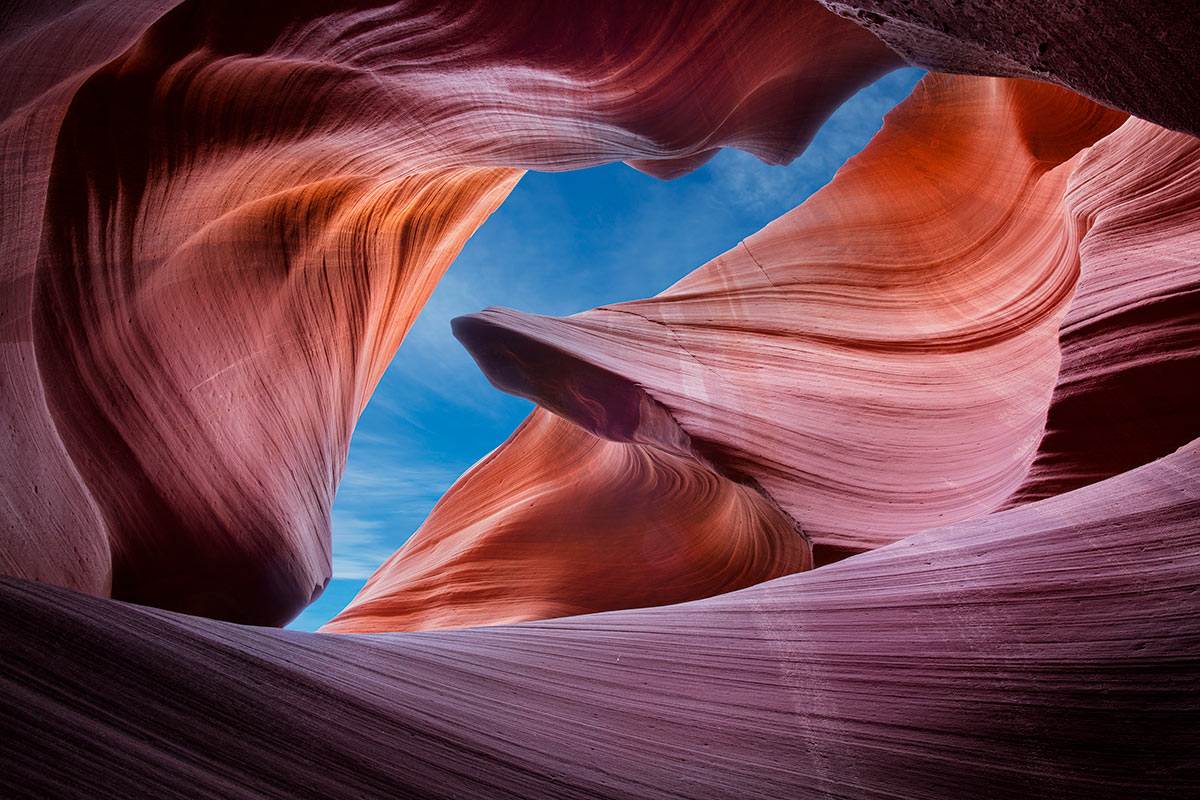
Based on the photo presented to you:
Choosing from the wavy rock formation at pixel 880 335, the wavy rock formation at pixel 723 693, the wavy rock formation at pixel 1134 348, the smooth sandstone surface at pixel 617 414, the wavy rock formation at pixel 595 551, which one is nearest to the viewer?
the wavy rock formation at pixel 723 693

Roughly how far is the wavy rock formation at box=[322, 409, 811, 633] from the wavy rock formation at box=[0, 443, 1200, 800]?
444 cm

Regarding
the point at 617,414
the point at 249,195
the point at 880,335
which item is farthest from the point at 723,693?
the point at 880,335

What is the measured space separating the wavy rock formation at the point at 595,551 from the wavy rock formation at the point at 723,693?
175 inches

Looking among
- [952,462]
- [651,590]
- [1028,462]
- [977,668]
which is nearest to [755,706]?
[977,668]

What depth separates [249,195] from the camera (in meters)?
3.71

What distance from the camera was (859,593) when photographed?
184 centimetres

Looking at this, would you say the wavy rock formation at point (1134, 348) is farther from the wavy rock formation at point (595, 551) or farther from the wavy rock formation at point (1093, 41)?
the wavy rock formation at point (595, 551)

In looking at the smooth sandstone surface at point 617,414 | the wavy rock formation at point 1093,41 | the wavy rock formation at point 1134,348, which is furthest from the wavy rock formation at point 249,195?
the wavy rock formation at point 1093,41

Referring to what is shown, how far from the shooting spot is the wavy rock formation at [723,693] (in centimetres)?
96

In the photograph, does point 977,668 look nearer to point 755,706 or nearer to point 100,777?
point 755,706

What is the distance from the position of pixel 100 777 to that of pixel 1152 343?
137 inches

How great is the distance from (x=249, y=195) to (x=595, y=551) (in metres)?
4.54

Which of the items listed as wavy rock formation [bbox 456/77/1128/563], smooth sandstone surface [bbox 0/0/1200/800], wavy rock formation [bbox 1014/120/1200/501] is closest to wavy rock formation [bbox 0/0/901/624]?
smooth sandstone surface [bbox 0/0/1200/800]

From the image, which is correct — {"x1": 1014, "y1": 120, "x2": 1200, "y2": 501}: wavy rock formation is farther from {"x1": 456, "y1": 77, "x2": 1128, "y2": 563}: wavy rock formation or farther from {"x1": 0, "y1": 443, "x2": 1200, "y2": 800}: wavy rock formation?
{"x1": 0, "y1": 443, "x2": 1200, "y2": 800}: wavy rock formation
